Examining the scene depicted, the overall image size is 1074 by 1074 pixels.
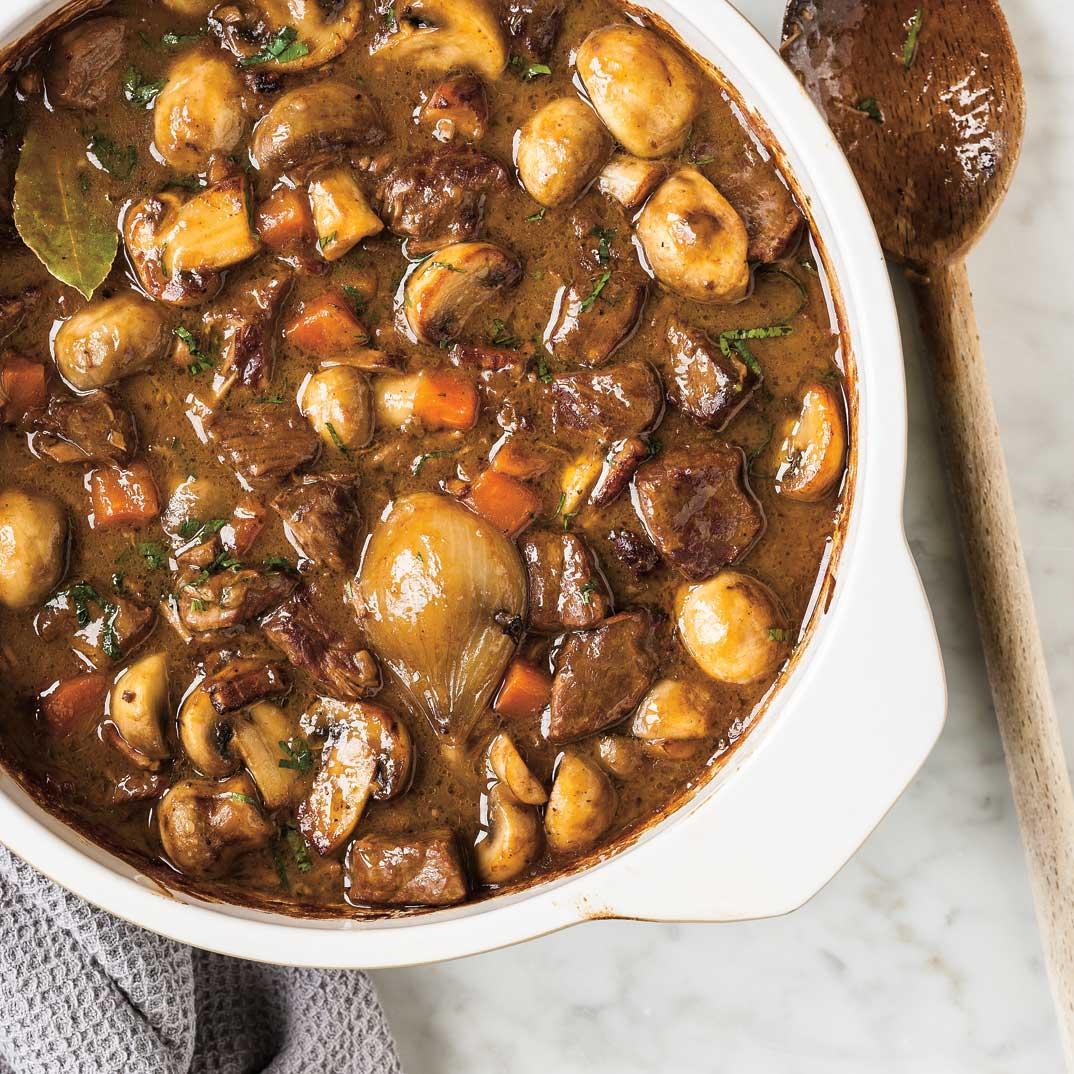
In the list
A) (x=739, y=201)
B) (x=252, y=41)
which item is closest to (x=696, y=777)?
(x=739, y=201)

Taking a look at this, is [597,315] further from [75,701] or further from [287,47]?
[75,701]

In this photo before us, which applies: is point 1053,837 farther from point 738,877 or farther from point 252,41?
point 252,41

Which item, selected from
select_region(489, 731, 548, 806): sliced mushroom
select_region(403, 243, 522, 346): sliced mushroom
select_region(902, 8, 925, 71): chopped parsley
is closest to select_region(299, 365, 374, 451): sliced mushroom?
select_region(403, 243, 522, 346): sliced mushroom

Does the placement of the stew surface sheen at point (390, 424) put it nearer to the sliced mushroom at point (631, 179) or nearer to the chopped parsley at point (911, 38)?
the sliced mushroom at point (631, 179)

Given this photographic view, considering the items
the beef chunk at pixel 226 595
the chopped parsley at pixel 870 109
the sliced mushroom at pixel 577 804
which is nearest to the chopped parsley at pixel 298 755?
the beef chunk at pixel 226 595

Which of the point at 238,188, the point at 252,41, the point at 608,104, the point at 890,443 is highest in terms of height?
the point at 252,41

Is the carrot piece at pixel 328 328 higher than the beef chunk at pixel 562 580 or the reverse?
higher

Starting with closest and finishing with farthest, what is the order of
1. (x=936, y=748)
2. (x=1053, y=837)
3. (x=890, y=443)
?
(x=890, y=443)
(x=1053, y=837)
(x=936, y=748)
